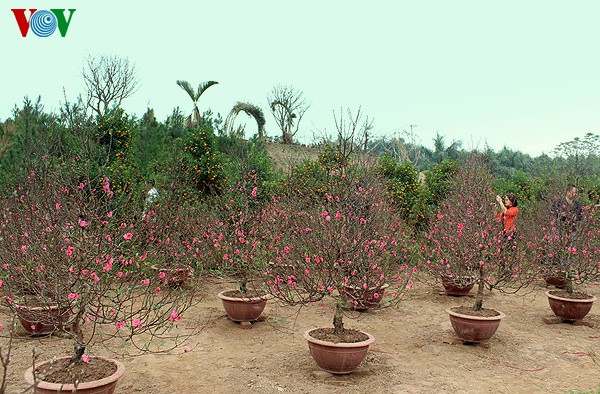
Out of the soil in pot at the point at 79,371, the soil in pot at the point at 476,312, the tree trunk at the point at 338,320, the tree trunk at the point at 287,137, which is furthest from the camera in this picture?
the tree trunk at the point at 287,137

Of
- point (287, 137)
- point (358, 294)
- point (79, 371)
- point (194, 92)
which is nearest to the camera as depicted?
point (79, 371)

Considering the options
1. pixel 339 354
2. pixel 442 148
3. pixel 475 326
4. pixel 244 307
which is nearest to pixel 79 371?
pixel 339 354

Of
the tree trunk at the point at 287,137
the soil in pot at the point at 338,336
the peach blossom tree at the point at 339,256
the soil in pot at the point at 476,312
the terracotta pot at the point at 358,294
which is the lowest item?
the soil in pot at the point at 338,336

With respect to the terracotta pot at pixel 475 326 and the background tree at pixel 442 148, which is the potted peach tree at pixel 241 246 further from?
the background tree at pixel 442 148

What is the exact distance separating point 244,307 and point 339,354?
242 centimetres

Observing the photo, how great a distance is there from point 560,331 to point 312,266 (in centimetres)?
441

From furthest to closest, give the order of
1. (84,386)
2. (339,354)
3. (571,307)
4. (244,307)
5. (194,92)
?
(194,92) < (571,307) < (244,307) < (339,354) < (84,386)

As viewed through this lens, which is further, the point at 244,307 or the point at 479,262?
the point at 244,307

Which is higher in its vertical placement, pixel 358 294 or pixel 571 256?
pixel 571 256

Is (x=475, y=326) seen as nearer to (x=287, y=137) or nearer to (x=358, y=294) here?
(x=358, y=294)

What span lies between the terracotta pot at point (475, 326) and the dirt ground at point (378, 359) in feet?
0.53

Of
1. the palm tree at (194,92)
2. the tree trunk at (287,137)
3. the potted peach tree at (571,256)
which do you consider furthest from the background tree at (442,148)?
the potted peach tree at (571,256)

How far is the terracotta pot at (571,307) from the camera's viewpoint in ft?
25.4

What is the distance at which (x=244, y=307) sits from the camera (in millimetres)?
7484
